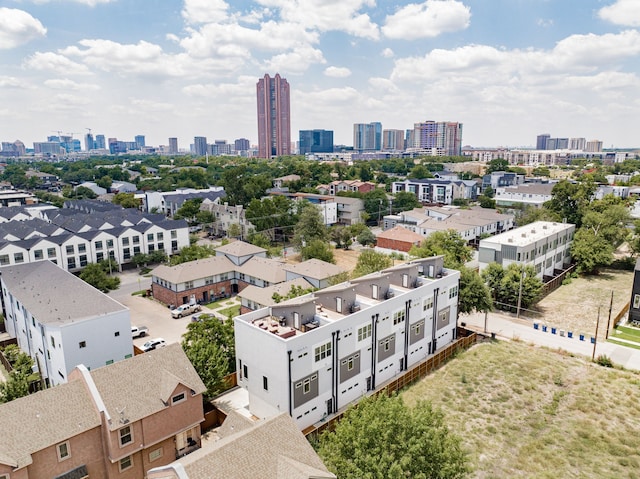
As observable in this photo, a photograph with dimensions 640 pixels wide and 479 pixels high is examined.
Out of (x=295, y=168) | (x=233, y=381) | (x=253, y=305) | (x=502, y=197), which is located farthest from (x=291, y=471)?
(x=295, y=168)

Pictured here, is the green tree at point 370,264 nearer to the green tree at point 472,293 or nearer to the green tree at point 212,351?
the green tree at point 472,293

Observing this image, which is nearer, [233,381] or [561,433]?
[561,433]

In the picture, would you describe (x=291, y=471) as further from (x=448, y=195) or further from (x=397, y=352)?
(x=448, y=195)

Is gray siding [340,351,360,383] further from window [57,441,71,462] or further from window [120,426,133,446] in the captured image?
window [57,441,71,462]

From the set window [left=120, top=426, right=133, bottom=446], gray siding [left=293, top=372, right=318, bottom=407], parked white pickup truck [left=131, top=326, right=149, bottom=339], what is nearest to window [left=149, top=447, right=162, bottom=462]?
window [left=120, top=426, right=133, bottom=446]

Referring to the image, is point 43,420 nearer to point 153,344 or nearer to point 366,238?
point 153,344
